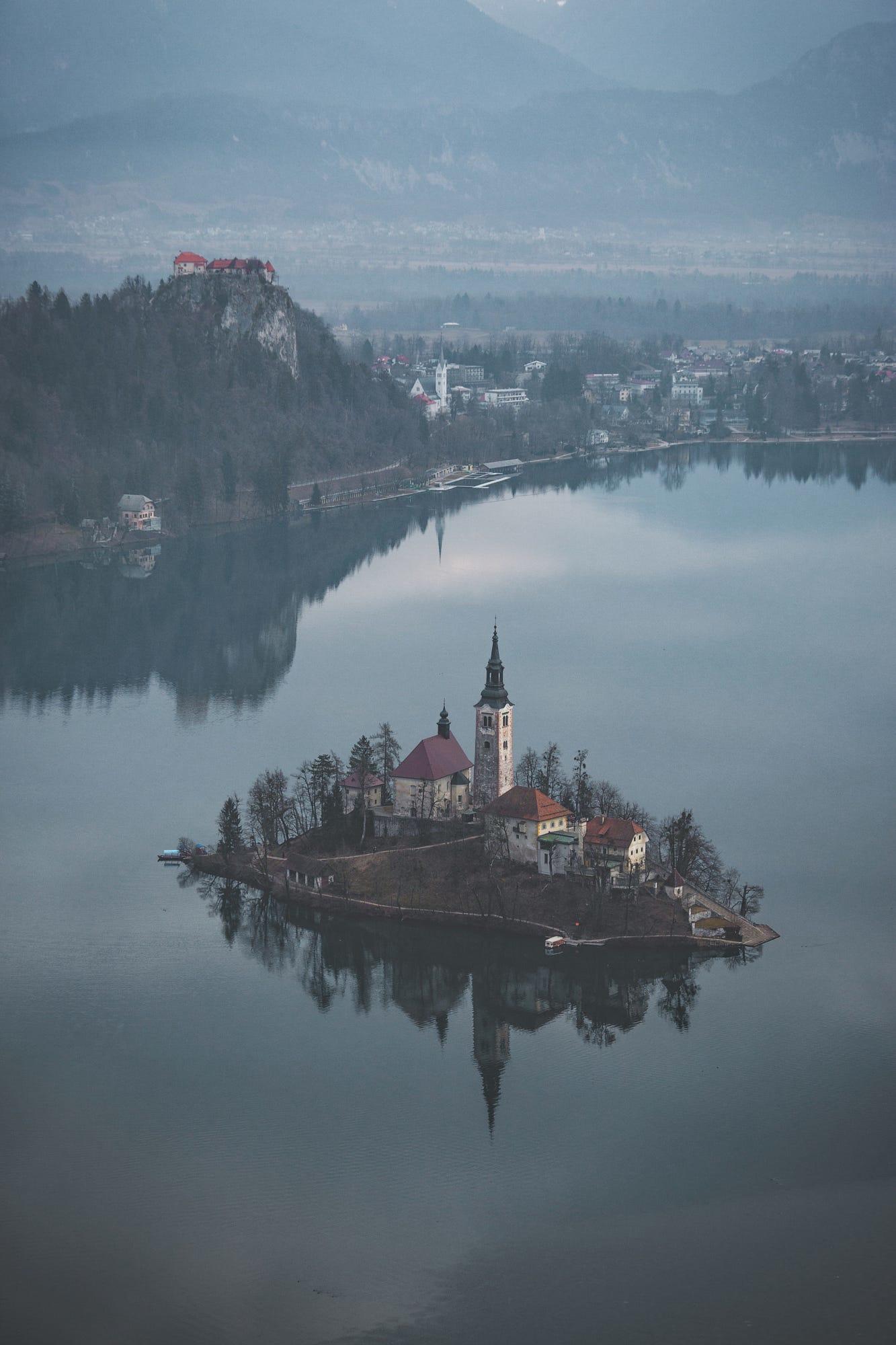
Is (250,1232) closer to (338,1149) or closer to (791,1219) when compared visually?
(338,1149)

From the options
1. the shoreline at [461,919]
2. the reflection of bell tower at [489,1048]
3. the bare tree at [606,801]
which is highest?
the bare tree at [606,801]

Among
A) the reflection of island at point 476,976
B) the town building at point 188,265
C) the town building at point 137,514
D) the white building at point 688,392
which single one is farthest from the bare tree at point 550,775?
the white building at point 688,392

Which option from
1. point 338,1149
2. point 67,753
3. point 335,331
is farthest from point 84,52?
point 338,1149

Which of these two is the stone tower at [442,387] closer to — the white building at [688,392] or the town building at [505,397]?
the town building at [505,397]

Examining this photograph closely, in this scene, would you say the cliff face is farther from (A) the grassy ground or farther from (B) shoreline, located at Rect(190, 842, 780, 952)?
(A) the grassy ground

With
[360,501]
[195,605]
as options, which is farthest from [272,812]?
[360,501]

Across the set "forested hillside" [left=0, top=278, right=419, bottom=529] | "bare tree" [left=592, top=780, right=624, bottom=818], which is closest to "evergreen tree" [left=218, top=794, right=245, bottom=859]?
"bare tree" [left=592, top=780, right=624, bottom=818]
